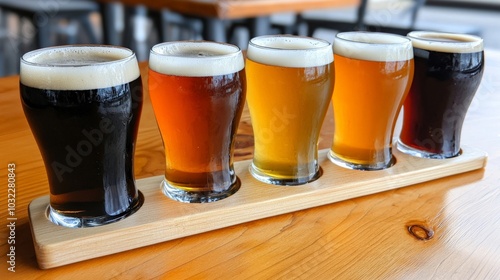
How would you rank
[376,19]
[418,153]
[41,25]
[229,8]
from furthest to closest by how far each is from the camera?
[376,19], [41,25], [229,8], [418,153]

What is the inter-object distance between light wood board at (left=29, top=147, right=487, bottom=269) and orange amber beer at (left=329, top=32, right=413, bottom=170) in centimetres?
3

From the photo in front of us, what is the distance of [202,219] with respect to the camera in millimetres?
661

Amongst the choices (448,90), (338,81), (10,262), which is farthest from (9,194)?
(448,90)

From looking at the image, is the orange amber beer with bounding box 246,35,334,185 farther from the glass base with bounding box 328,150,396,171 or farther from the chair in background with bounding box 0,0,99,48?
the chair in background with bounding box 0,0,99,48

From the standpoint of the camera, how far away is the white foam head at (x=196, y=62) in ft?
2.12

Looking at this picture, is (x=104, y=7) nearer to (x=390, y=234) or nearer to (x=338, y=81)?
(x=338, y=81)

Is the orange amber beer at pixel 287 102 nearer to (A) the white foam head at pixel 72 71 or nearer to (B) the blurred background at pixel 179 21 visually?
(A) the white foam head at pixel 72 71

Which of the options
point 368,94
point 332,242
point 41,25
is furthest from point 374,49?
point 41,25

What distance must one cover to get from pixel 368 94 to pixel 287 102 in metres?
0.15

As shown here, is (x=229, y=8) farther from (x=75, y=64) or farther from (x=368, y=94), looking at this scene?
(x=75, y=64)

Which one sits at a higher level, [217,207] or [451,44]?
[451,44]

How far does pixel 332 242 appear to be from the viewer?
2.09 ft

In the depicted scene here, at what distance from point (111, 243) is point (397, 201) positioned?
0.43 metres

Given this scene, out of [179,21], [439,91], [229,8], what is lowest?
[179,21]
